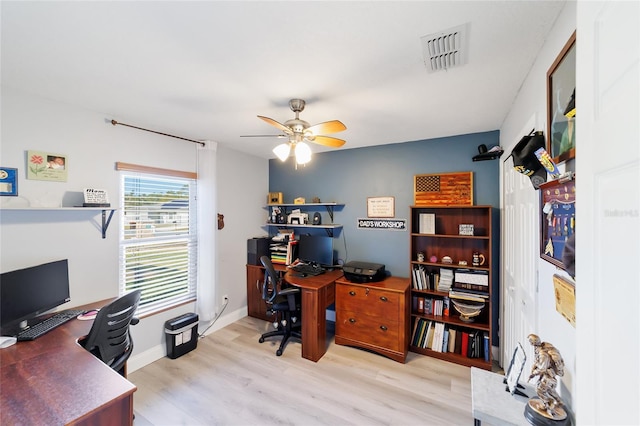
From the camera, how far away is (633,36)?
44cm

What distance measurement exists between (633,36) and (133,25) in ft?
5.64

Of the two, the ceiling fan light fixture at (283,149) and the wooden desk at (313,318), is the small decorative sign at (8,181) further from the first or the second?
the wooden desk at (313,318)

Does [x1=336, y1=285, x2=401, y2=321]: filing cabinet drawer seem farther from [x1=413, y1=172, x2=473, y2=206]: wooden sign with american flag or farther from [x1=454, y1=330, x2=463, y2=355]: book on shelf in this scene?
[x1=413, y1=172, x2=473, y2=206]: wooden sign with american flag

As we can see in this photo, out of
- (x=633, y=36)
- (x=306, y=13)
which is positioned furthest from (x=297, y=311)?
(x=633, y=36)

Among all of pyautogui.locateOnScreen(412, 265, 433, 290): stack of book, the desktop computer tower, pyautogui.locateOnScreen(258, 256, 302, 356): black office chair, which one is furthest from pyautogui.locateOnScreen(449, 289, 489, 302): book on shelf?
the desktop computer tower

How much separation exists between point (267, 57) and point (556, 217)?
162 cm

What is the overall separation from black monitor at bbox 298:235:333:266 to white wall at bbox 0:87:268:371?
154cm

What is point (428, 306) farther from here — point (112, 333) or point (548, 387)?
point (112, 333)

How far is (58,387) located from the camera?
3.72 feet

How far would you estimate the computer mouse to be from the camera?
147cm

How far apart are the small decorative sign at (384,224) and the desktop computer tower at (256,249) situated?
1432 millimetres

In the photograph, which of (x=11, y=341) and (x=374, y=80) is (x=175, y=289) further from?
(x=374, y=80)

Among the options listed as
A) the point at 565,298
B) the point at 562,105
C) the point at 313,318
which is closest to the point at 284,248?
the point at 313,318

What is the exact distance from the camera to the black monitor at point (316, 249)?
3.30 m
